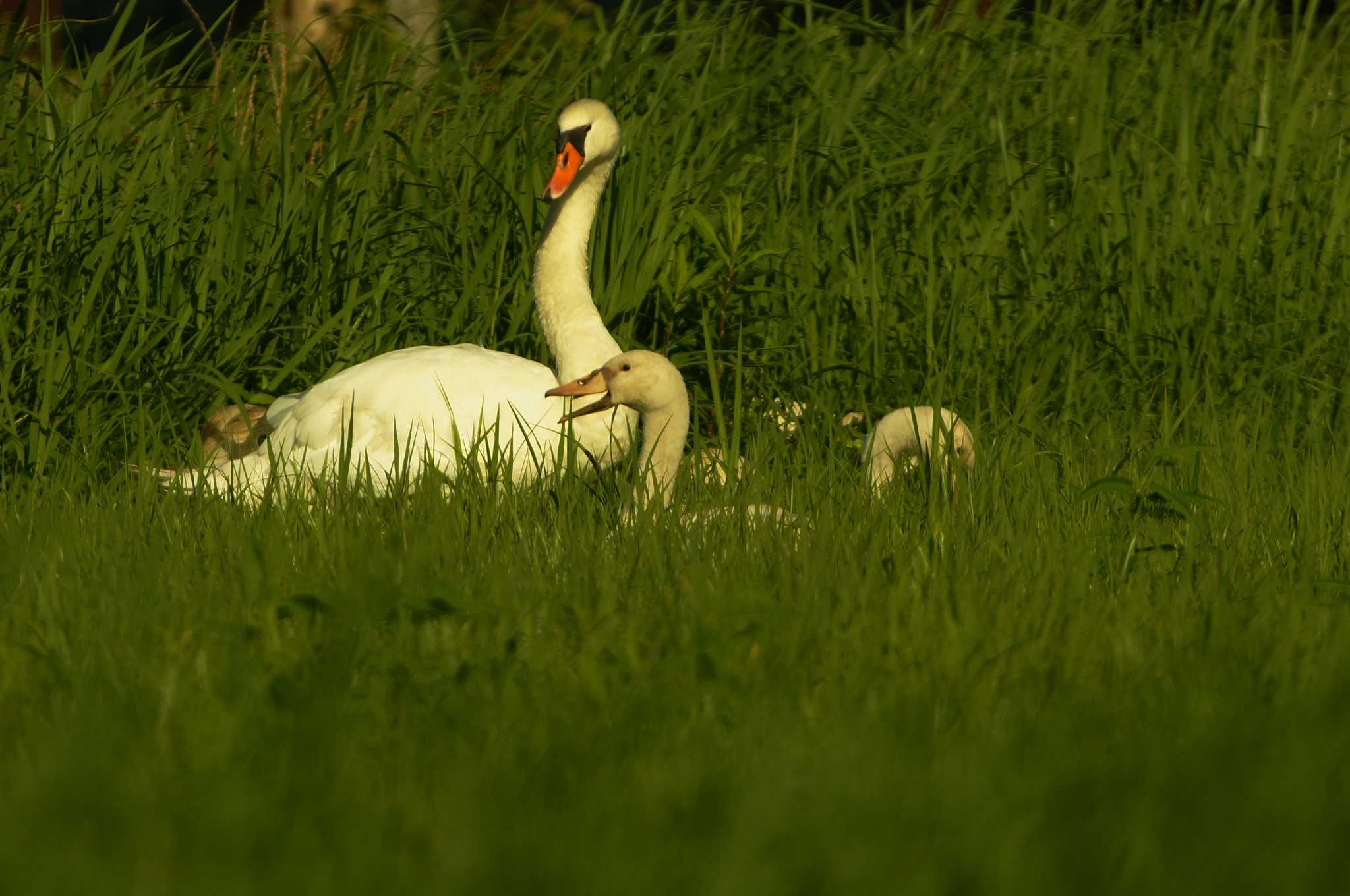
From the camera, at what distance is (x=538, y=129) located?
5.90m

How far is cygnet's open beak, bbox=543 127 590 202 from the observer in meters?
4.71

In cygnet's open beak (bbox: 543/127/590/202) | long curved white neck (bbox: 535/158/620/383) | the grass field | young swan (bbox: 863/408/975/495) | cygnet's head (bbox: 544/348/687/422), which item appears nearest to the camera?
the grass field

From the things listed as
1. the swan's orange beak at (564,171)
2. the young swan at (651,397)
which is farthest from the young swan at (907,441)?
the swan's orange beak at (564,171)

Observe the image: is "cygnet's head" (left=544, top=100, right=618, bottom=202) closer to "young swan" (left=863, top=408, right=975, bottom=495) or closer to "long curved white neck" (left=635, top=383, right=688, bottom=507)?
"long curved white neck" (left=635, top=383, right=688, bottom=507)

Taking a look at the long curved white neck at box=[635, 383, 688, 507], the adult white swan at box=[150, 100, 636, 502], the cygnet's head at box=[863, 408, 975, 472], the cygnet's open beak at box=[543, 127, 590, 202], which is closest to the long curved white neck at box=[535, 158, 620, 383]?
the adult white swan at box=[150, 100, 636, 502]

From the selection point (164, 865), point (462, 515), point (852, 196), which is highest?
point (852, 196)

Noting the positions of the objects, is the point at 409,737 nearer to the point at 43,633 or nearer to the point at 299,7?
the point at 43,633

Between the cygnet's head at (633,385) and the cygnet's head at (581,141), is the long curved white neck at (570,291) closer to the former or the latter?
the cygnet's head at (581,141)

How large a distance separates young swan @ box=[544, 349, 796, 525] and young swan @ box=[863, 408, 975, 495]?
0.52 meters

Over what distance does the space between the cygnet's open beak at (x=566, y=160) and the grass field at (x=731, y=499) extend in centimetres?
61

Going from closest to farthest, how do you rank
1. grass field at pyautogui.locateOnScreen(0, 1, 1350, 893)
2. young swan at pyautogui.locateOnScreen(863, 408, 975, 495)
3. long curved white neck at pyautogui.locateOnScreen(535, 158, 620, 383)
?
1. grass field at pyautogui.locateOnScreen(0, 1, 1350, 893)
2. young swan at pyautogui.locateOnScreen(863, 408, 975, 495)
3. long curved white neck at pyautogui.locateOnScreen(535, 158, 620, 383)

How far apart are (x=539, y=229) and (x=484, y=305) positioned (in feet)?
1.11

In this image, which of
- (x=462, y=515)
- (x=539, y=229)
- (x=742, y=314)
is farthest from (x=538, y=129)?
(x=462, y=515)

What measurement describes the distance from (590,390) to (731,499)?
53cm
